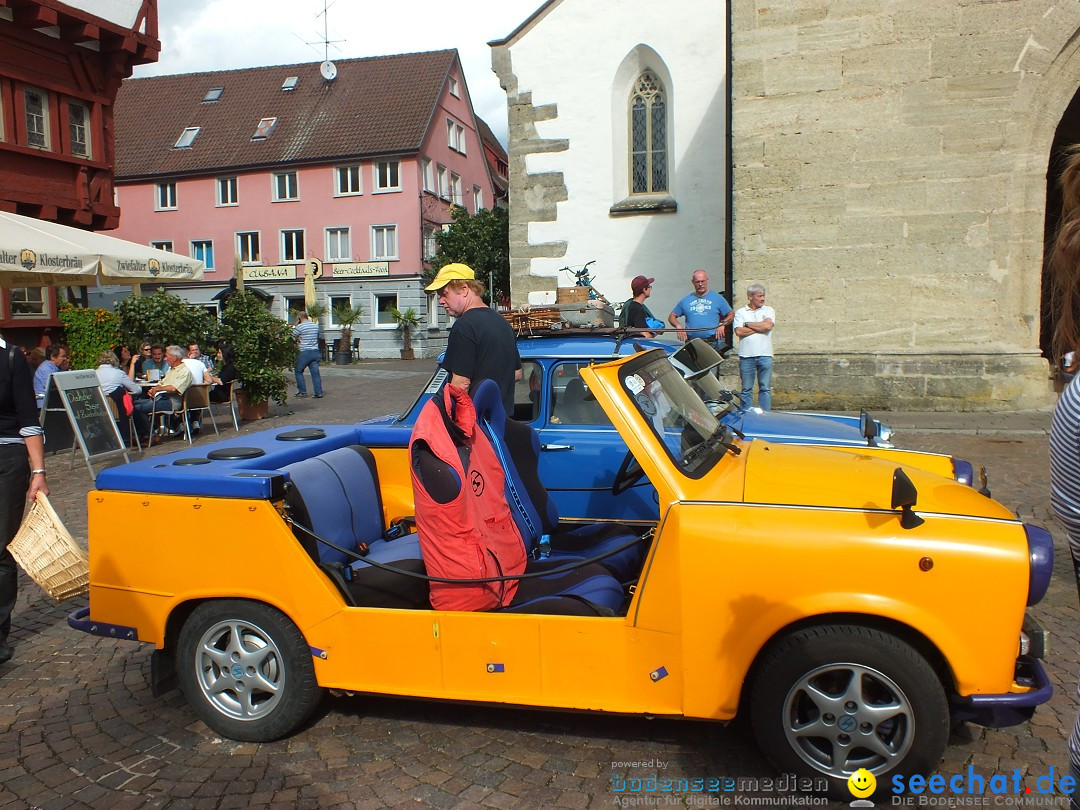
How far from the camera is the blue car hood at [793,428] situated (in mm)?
5207

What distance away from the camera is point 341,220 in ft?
126

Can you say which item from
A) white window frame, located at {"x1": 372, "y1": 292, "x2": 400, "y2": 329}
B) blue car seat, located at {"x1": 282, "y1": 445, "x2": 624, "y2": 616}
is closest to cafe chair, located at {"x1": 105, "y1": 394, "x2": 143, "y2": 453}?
blue car seat, located at {"x1": 282, "y1": 445, "x2": 624, "y2": 616}

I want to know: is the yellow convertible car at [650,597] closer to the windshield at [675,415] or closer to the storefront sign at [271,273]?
the windshield at [675,415]

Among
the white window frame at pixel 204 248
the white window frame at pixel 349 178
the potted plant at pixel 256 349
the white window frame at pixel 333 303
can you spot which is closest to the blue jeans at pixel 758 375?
the potted plant at pixel 256 349

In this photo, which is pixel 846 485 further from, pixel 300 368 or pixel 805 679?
pixel 300 368

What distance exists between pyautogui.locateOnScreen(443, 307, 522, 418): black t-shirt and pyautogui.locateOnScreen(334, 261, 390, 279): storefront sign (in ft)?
111

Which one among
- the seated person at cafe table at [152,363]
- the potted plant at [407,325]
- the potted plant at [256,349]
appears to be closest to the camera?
the seated person at cafe table at [152,363]

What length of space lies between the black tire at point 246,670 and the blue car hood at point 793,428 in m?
2.74

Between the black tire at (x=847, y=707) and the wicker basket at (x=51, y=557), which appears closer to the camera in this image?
the black tire at (x=847, y=707)

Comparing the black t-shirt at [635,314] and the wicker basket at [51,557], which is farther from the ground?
the black t-shirt at [635,314]

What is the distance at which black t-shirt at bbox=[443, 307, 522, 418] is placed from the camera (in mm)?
5082

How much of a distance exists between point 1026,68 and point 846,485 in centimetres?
1153

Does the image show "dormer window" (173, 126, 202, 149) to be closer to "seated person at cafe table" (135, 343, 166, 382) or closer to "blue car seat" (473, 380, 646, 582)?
"seated person at cafe table" (135, 343, 166, 382)

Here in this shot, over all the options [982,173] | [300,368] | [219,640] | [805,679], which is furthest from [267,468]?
[300,368]
